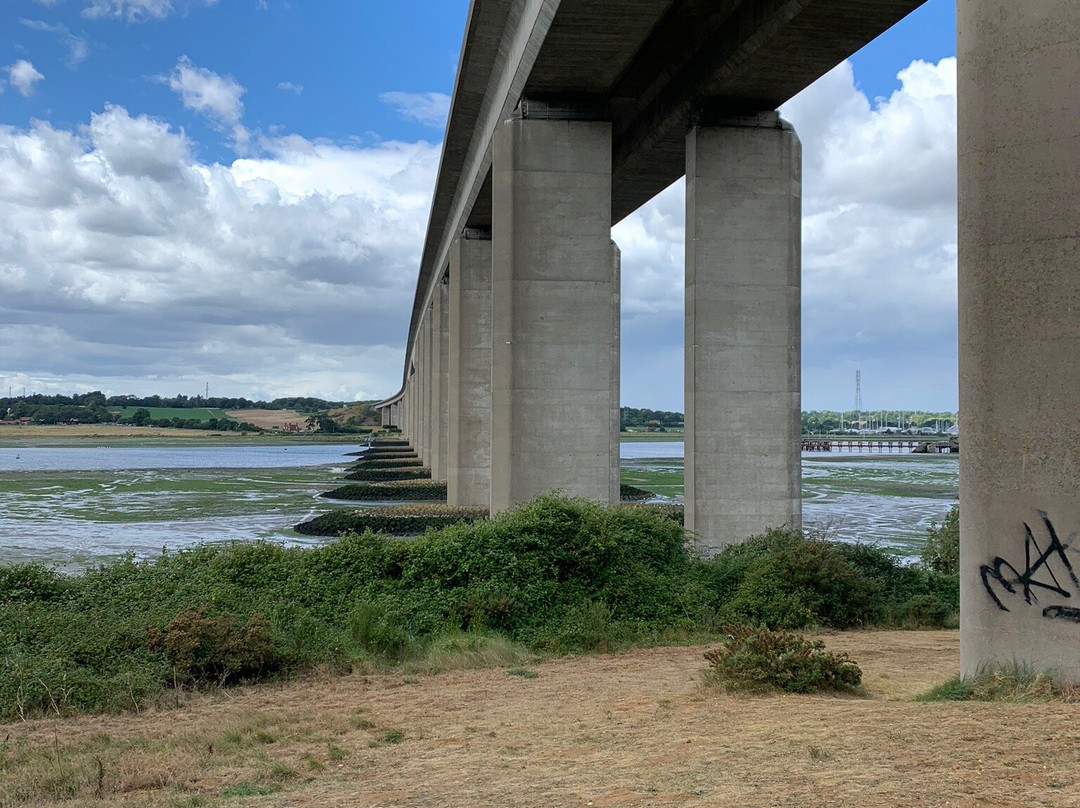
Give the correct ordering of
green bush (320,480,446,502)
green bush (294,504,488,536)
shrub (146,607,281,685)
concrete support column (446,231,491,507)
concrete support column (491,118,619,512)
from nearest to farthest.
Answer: shrub (146,607,281,685)
concrete support column (491,118,619,512)
green bush (294,504,488,536)
concrete support column (446,231,491,507)
green bush (320,480,446,502)

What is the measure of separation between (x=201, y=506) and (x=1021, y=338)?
42.2 metres

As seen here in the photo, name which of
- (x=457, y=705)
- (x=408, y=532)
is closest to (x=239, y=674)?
(x=457, y=705)

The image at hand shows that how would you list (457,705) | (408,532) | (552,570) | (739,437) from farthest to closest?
(408,532)
(739,437)
(552,570)
(457,705)

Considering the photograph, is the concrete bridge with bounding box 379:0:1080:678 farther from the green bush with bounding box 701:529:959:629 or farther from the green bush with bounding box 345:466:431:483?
the green bush with bounding box 345:466:431:483

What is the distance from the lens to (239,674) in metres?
13.4

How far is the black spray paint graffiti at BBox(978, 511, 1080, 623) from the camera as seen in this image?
9656 mm

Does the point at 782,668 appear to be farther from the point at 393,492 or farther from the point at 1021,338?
the point at 393,492

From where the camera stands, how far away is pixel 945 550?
21.2 m

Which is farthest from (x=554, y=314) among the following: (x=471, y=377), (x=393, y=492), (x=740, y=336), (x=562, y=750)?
(x=393, y=492)

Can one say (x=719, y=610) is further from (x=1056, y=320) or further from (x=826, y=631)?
(x=1056, y=320)

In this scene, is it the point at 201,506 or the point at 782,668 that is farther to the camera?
the point at 201,506

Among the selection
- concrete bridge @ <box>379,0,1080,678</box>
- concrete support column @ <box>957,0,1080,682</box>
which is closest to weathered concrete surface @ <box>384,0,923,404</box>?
concrete bridge @ <box>379,0,1080,678</box>

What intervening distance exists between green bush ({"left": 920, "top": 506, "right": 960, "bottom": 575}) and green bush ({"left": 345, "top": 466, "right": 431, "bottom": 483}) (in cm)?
4259

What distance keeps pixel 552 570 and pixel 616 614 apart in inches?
52.0
